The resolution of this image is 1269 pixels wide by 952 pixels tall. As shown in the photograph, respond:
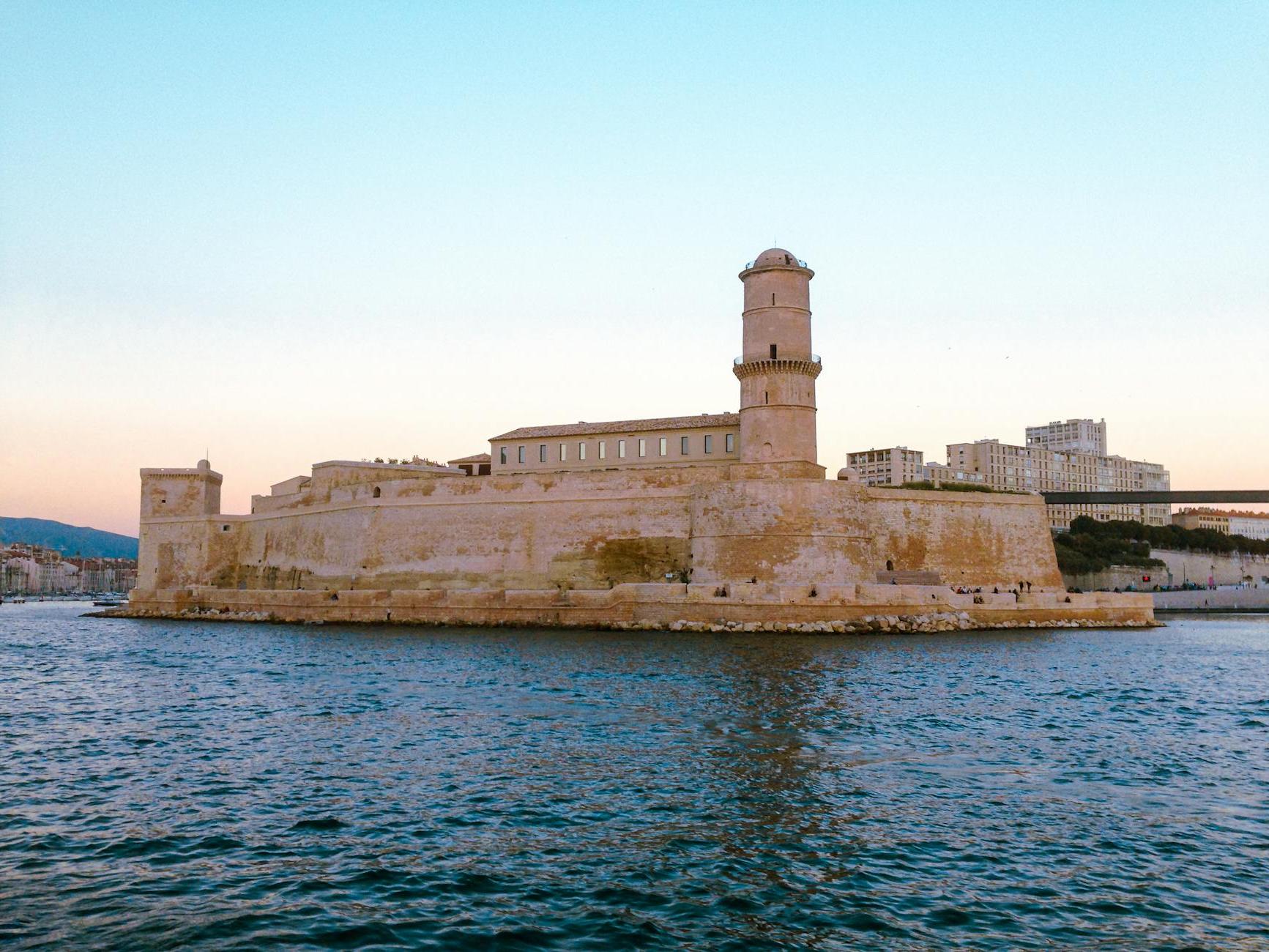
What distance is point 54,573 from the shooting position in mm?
90312

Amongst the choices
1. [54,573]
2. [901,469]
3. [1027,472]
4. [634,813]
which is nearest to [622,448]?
[634,813]

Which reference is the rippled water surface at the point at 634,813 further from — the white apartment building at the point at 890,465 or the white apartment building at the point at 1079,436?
the white apartment building at the point at 1079,436

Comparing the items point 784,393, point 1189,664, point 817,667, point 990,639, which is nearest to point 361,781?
point 817,667

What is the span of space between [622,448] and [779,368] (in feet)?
20.8

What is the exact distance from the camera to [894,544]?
29.1m

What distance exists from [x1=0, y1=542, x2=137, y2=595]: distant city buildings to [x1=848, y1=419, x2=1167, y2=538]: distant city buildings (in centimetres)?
7099

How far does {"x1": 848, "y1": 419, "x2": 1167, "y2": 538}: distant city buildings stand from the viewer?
86000 millimetres

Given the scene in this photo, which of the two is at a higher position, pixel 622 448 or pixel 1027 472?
pixel 1027 472

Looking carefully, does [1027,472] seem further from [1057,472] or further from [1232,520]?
[1232,520]

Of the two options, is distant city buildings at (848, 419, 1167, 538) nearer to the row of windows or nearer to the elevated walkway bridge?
Answer: the elevated walkway bridge

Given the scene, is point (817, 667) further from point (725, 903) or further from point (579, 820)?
point (725, 903)

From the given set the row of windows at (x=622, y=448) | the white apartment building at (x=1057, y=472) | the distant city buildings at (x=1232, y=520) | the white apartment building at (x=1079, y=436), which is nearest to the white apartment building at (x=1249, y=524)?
the distant city buildings at (x=1232, y=520)

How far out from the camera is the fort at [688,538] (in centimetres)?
2536

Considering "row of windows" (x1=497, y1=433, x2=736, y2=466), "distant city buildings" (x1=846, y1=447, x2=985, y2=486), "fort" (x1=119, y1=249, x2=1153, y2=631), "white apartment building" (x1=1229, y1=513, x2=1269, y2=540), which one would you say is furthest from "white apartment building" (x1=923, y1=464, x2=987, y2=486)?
"row of windows" (x1=497, y1=433, x2=736, y2=466)
